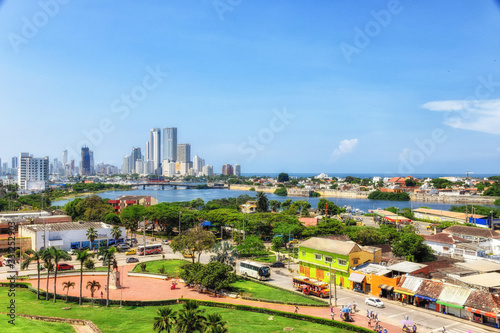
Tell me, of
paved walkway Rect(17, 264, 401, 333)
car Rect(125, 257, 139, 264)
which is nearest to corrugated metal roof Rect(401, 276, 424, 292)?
paved walkway Rect(17, 264, 401, 333)

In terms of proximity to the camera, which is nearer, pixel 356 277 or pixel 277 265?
pixel 356 277

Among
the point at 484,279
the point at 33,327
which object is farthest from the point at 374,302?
the point at 33,327

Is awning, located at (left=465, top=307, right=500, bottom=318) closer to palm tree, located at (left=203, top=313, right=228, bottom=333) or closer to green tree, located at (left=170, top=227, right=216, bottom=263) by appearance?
palm tree, located at (left=203, top=313, right=228, bottom=333)

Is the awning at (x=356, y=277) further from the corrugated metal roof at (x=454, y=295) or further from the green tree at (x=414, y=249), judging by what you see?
the green tree at (x=414, y=249)

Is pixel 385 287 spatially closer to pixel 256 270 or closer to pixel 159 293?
pixel 256 270

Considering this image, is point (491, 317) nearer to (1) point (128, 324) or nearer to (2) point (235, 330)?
(2) point (235, 330)

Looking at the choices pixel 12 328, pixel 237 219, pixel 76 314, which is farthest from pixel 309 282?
pixel 237 219

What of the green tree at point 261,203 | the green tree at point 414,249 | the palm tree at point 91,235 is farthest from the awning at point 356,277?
the green tree at point 261,203
